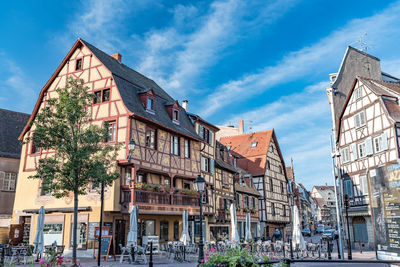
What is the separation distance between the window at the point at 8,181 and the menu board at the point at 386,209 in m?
25.0

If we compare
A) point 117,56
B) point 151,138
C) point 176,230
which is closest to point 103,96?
point 151,138

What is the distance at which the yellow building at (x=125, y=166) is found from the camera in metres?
20.1

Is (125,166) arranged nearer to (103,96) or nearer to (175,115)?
(103,96)

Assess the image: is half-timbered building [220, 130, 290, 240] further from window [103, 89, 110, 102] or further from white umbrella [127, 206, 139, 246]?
white umbrella [127, 206, 139, 246]

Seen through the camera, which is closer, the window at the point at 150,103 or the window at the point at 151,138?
the window at the point at 151,138

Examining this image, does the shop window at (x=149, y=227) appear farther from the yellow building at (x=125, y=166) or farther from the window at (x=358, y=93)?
the window at (x=358, y=93)

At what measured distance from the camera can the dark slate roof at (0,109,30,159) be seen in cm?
2712

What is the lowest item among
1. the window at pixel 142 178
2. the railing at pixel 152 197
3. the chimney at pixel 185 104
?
the railing at pixel 152 197

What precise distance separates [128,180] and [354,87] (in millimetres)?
20555

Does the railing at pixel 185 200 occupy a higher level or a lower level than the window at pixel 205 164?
lower

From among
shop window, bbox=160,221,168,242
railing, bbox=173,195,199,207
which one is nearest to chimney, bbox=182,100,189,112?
railing, bbox=173,195,199,207

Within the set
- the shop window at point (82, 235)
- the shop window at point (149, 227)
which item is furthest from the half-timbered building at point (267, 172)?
the shop window at point (82, 235)

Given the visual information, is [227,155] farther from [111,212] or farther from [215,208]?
[111,212]

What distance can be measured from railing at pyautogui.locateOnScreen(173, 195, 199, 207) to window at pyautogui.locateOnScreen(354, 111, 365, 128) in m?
14.9
